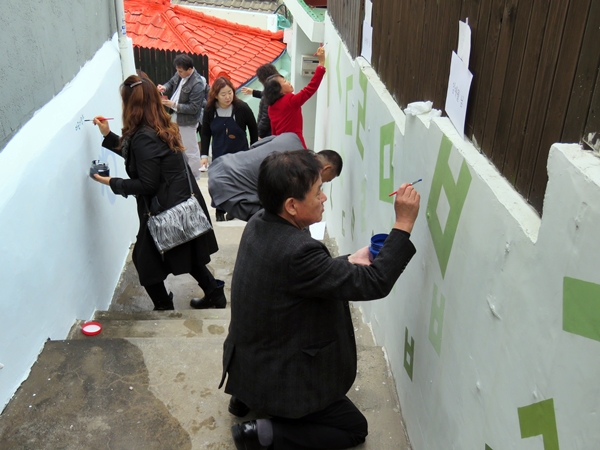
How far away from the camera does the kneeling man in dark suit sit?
211 cm

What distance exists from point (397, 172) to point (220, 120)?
3812 mm

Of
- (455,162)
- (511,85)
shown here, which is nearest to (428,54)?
(455,162)

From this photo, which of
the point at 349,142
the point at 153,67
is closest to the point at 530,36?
the point at 349,142

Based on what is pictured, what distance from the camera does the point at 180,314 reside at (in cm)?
430

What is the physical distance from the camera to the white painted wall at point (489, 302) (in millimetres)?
1172

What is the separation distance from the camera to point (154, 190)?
3.79m

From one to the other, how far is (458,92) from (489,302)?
85cm

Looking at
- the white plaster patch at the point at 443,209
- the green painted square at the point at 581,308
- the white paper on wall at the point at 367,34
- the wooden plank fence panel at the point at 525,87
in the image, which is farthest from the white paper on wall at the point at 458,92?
the white paper on wall at the point at 367,34

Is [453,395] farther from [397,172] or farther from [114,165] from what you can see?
[114,165]

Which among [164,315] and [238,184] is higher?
[238,184]

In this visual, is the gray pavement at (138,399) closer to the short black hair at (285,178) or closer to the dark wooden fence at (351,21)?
the short black hair at (285,178)

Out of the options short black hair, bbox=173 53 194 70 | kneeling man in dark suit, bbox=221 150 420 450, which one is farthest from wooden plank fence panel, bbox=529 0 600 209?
short black hair, bbox=173 53 194 70

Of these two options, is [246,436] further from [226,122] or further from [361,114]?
[226,122]

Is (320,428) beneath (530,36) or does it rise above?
beneath
